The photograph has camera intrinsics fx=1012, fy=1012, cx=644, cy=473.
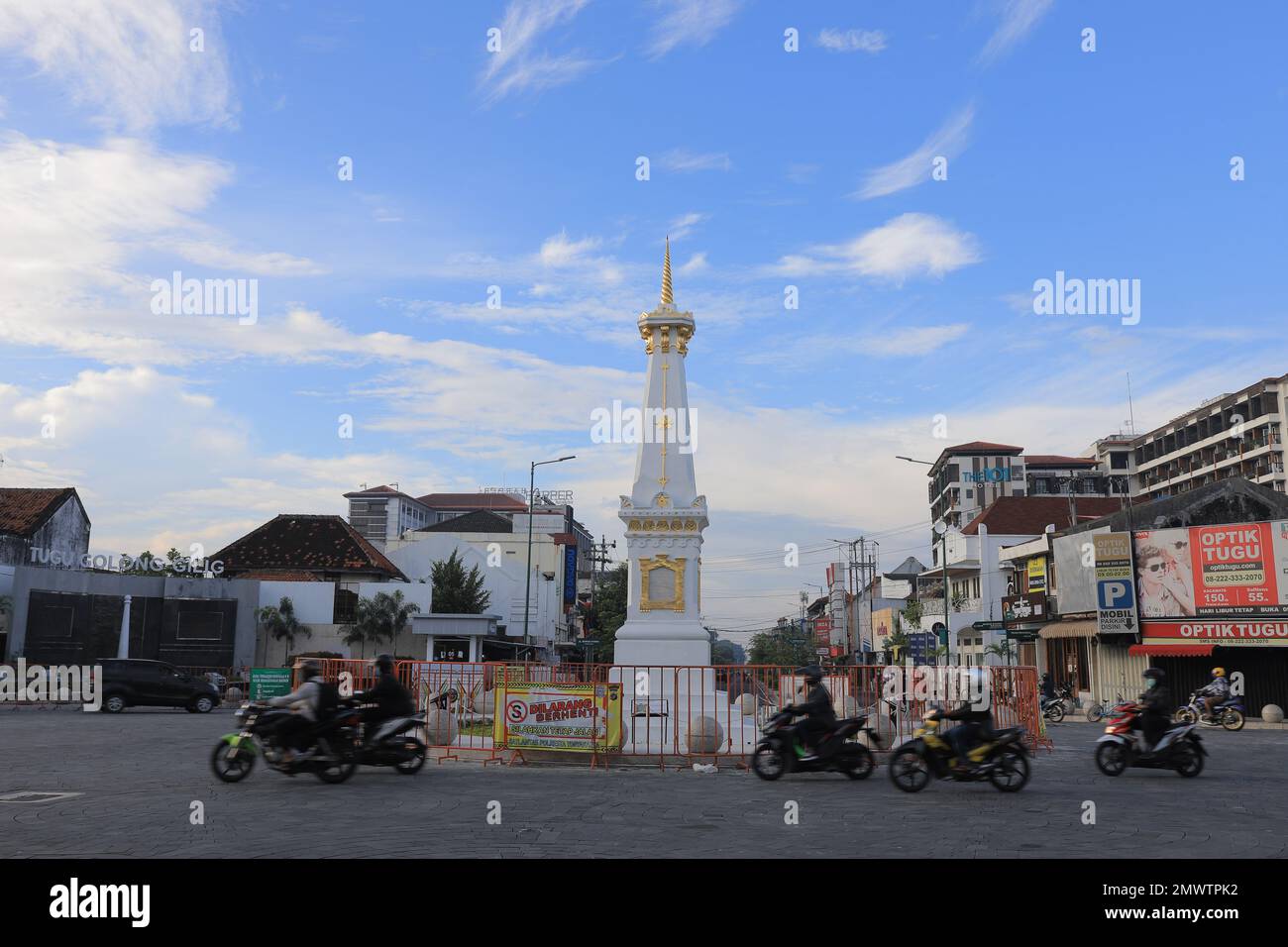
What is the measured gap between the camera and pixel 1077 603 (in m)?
38.5

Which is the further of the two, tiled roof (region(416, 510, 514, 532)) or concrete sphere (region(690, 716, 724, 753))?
tiled roof (region(416, 510, 514, 532))

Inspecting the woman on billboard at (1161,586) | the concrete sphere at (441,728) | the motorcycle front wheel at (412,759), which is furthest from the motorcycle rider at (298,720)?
the woman on billboard at (1161,586)

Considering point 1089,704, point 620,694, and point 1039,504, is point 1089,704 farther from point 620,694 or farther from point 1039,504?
point 1039,504

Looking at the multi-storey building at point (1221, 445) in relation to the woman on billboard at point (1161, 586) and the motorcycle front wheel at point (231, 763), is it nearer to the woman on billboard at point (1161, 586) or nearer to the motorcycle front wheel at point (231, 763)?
the woman on billboard at point (1161, 586)

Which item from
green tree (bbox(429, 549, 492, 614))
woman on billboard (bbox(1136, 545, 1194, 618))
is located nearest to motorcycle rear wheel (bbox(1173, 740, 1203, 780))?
woman on billboard (bbox(1136, 545, 1194, 618))

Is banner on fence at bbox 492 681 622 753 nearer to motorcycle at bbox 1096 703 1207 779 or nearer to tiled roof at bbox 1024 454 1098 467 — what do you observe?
motorcycle at bbox 1096 703 1207 779

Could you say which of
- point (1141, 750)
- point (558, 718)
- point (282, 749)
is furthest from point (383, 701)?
point (1141, 750)

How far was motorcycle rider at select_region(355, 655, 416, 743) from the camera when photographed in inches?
538

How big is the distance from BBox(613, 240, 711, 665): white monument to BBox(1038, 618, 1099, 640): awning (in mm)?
19939

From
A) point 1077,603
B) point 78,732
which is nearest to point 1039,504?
point 1077,603

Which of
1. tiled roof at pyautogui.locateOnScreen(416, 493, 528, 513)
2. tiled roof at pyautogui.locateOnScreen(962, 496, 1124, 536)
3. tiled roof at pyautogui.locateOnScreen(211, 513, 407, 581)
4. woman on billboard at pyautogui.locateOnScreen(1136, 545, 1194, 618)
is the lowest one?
woman on billboard at pyautogui.locateOnScreen(1136, 545, 1194, 618)

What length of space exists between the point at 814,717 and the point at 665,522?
11451mm

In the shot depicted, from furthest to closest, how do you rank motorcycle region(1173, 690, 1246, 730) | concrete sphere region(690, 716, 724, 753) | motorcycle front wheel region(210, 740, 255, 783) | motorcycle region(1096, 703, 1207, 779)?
motorcycle region(1173, 690, 1246, 730), concrete sphere region(690, 716, 724, 753), motorcycle region(1096, 703, 1207, 779), motorcycle front wheel region(210, 740, 255, 783)

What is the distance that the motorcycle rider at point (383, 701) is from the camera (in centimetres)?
1366
